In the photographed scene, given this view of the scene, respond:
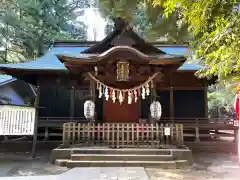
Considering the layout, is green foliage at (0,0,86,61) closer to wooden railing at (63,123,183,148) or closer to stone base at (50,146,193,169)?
wooden railing at (63,123,183,148)

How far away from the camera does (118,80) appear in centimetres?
920

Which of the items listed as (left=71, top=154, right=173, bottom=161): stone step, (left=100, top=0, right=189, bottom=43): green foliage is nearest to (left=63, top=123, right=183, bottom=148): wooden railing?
(left=71, top=154, right=173, bottom=161): stone step

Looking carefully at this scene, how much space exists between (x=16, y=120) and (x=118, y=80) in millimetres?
3896

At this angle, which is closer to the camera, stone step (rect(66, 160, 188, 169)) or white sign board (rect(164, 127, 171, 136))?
stone step (rect(66, 160, 188, 169))

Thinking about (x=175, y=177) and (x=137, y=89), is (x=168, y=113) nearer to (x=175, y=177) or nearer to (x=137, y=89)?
(x=137, y=89)

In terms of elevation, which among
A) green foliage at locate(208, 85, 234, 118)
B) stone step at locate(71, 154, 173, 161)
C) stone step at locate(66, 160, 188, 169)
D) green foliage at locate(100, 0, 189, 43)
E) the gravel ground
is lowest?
the gravel ground

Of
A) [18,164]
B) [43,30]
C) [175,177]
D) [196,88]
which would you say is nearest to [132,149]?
[175,177]

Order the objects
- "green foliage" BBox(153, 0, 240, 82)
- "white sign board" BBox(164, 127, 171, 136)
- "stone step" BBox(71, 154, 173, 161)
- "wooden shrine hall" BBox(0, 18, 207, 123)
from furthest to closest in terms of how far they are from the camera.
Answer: "wooden shrine hall" BBox(0, 18, 207, 123)
"white sign board" BBox(164, 127, 171, 136)
"stone step" BBox(71, 154, 173, 161)
"green foliage" BBox(153, 0, 240, 82)

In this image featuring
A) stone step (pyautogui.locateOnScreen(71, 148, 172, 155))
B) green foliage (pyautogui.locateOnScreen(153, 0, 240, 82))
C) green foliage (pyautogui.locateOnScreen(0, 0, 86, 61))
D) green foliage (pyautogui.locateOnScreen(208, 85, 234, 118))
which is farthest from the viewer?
green foliage (pyautogui.locateOnScreen(208, 85, 234, 118))

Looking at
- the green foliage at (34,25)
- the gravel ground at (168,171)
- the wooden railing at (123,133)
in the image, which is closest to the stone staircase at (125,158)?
the gravel ground at (168,171)

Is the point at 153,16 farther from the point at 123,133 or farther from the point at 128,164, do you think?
the point at 128,164

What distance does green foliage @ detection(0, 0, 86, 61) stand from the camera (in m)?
19.3

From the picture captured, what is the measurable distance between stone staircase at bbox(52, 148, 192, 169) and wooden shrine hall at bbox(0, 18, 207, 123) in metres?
2.31

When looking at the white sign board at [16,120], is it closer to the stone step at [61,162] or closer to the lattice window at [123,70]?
the stone step at [61,162]
